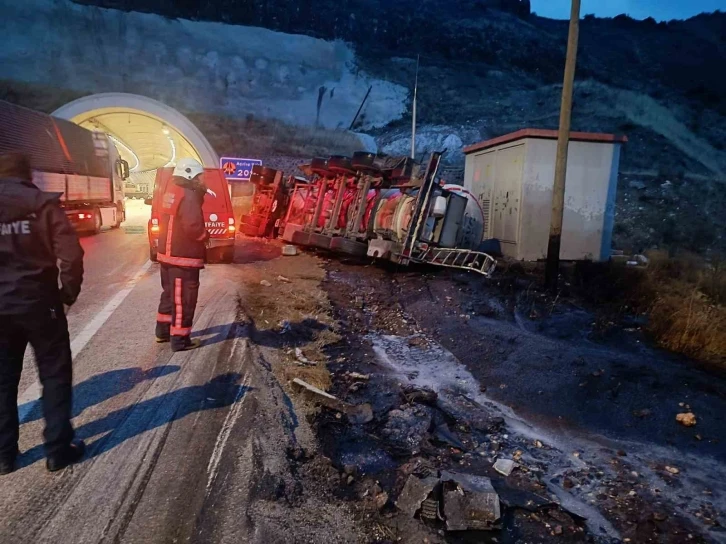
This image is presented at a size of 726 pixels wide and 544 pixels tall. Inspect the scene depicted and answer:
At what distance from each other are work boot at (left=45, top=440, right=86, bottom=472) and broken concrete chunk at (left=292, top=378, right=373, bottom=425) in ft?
5.80

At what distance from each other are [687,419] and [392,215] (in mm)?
7103

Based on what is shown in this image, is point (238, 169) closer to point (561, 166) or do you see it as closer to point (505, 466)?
point (561, 166)

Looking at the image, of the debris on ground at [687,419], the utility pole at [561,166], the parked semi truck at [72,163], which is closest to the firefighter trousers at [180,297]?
the debris on ground at [687,419]

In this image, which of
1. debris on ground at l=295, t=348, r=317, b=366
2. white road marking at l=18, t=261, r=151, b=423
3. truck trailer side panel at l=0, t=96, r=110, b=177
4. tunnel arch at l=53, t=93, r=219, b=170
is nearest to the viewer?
white road marking at l=18, t=261, r=151, b=423

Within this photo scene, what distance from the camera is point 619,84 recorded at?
136 feet

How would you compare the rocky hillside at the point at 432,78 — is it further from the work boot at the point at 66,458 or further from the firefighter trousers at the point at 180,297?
the work boot at the point at 66,458

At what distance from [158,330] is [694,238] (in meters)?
20.2

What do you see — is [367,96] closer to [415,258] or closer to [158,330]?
[415,258]

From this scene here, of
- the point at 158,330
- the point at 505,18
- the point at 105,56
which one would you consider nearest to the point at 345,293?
the point at 158,330

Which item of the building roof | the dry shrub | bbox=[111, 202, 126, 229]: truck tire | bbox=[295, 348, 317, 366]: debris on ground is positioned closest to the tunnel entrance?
bbox=[111, 202, 126, 229]: truck tire

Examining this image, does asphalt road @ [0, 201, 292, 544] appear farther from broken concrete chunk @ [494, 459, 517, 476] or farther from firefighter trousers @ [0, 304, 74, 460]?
broken concrete chunk @ [494, 459, 517, 476]

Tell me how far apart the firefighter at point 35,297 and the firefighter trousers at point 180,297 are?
5.88ft

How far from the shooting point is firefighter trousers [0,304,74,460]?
2.86 meters

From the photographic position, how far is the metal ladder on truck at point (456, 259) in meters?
9.84
